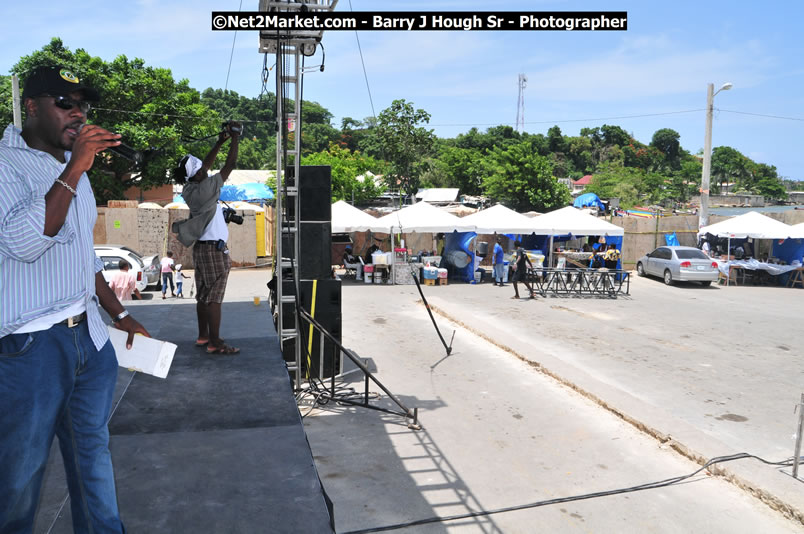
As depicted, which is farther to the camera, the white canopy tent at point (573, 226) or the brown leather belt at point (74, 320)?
the white canopy tent at point (573, 226)

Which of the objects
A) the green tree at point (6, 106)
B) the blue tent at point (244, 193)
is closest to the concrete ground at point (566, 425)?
the blue tent at point (244, 193)

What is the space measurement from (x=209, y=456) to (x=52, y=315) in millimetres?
1452

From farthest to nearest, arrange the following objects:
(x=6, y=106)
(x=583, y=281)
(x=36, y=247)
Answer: (x=6, y=106), (x=583, y=281), (x=36, y=247)

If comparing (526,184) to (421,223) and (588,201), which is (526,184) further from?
(421,223)

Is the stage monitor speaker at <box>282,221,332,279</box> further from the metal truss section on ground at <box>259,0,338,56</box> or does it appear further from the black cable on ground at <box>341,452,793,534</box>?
the black cable on ground at <box>341,452,793,534</box>

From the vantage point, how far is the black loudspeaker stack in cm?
776

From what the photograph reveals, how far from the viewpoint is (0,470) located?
2029 millimetres

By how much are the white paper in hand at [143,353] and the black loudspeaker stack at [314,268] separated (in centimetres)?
498

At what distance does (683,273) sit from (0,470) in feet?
68.5

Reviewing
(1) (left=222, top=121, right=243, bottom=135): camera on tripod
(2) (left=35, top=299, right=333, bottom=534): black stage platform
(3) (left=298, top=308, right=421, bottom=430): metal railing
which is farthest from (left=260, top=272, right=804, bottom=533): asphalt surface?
(1) (left=222, top=121, right=243, bottom=135): camera on tripod

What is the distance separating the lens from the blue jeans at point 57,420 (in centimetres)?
205

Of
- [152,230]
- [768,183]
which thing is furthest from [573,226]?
[768,183]

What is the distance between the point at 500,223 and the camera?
2002 centimetres

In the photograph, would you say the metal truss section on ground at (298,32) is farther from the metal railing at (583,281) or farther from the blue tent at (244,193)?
the blue tent at (244,193)
